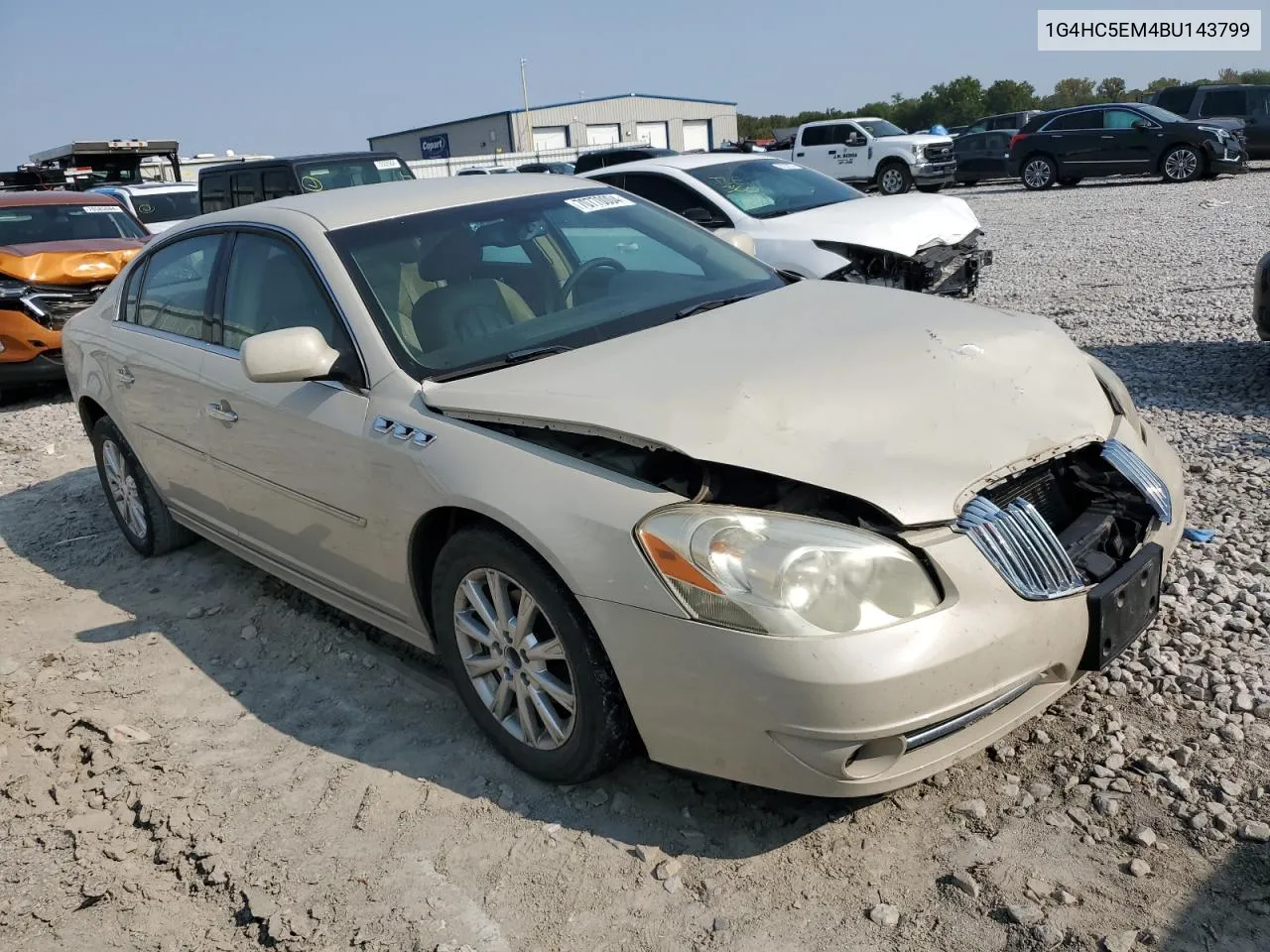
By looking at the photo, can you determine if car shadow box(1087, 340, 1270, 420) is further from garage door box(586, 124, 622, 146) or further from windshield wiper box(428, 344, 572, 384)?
garage door box(586, 124, 622, 146)

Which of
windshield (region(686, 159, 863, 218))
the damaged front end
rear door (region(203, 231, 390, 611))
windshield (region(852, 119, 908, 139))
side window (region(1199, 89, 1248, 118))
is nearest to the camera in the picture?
rear door (region(203, 231, 390, 611))

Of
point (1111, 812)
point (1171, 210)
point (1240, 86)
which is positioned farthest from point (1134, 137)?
point (1111, 812)

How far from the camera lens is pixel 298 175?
1195cm

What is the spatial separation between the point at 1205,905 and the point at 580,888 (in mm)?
1397

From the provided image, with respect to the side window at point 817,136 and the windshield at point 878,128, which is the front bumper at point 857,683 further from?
the side window at point 817,136

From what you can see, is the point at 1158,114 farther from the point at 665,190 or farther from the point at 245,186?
the point at 245,186

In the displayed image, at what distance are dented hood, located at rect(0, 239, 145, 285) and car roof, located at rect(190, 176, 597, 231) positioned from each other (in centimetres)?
556

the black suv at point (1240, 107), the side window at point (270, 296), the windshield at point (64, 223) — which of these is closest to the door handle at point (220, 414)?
the side window at point (270, 296)

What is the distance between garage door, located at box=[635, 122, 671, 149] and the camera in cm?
6600

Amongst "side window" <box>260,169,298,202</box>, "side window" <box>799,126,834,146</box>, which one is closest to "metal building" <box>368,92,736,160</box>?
"side window" <box>799,126,834,146</box>

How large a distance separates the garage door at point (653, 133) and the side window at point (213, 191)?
54672 millimetres

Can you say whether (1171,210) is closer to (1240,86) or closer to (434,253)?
(1240,86)

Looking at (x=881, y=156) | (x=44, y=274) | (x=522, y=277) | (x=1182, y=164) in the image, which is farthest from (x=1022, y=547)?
(x=881, y=156)

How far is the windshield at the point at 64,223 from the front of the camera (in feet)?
32.7
